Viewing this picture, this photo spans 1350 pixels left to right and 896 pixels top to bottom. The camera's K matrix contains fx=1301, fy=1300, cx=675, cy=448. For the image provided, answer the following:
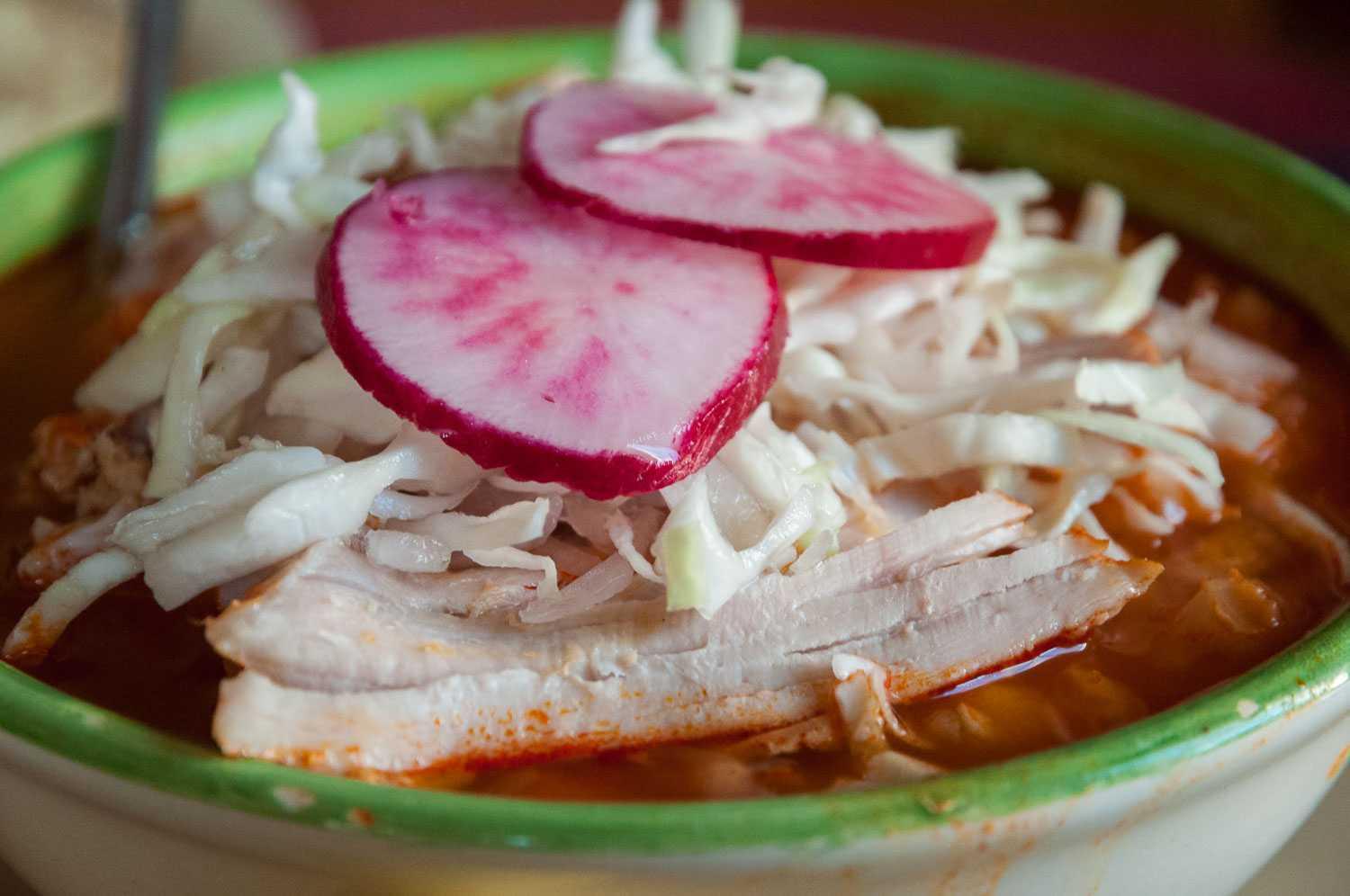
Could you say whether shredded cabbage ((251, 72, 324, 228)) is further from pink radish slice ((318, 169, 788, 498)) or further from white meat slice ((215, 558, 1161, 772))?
white meat slice ((215, 558, 1161, 772))

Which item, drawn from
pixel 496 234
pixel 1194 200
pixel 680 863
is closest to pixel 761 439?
pixel 496 234

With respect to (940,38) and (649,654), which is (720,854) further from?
(940,38)

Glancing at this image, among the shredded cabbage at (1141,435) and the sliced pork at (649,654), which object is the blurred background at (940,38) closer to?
the shredded cabbage at (1141,435)

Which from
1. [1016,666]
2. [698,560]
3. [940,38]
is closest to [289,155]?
[698,560]

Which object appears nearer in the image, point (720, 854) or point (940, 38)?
point (720, 854)

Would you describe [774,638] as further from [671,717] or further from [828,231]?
[828,231]
